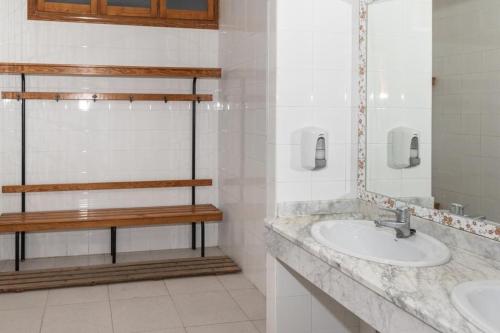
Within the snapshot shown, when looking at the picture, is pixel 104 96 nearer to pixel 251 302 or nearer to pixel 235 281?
pixel 235 281

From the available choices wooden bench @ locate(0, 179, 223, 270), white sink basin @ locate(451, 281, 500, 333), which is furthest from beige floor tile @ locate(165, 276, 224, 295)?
white sink basin @ locate(451, 281, 500, 333)

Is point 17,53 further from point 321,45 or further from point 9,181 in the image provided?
point 321,45

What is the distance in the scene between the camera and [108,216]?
4492 mm

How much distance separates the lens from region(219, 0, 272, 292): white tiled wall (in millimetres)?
3830

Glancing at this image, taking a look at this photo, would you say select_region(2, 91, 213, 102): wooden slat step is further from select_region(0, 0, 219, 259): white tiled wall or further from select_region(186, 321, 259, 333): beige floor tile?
select_region(186, 321, 259, 333): beige floor tile

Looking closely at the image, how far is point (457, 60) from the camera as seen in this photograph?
2.20 meters

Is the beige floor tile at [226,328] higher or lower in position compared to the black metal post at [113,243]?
lower

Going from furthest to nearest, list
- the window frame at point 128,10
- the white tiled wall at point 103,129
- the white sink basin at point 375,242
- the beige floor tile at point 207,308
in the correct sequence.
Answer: the window frame at point 128,10 → the white tiled wall at point 103,129 → the beige floor tile at point 207,308 → the white sink basin at point 375,242

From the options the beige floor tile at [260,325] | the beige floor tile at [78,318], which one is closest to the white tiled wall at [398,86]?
the beige floor tile at [260,325]

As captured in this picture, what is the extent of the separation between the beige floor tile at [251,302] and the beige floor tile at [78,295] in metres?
0.90

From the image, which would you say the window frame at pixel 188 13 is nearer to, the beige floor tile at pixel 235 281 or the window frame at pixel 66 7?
the window frame at pixel 66 7

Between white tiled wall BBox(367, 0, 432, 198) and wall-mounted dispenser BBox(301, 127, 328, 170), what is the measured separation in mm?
243

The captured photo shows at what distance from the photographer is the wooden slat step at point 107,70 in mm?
4457

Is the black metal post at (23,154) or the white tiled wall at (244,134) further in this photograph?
the black metal post at (23,154)
